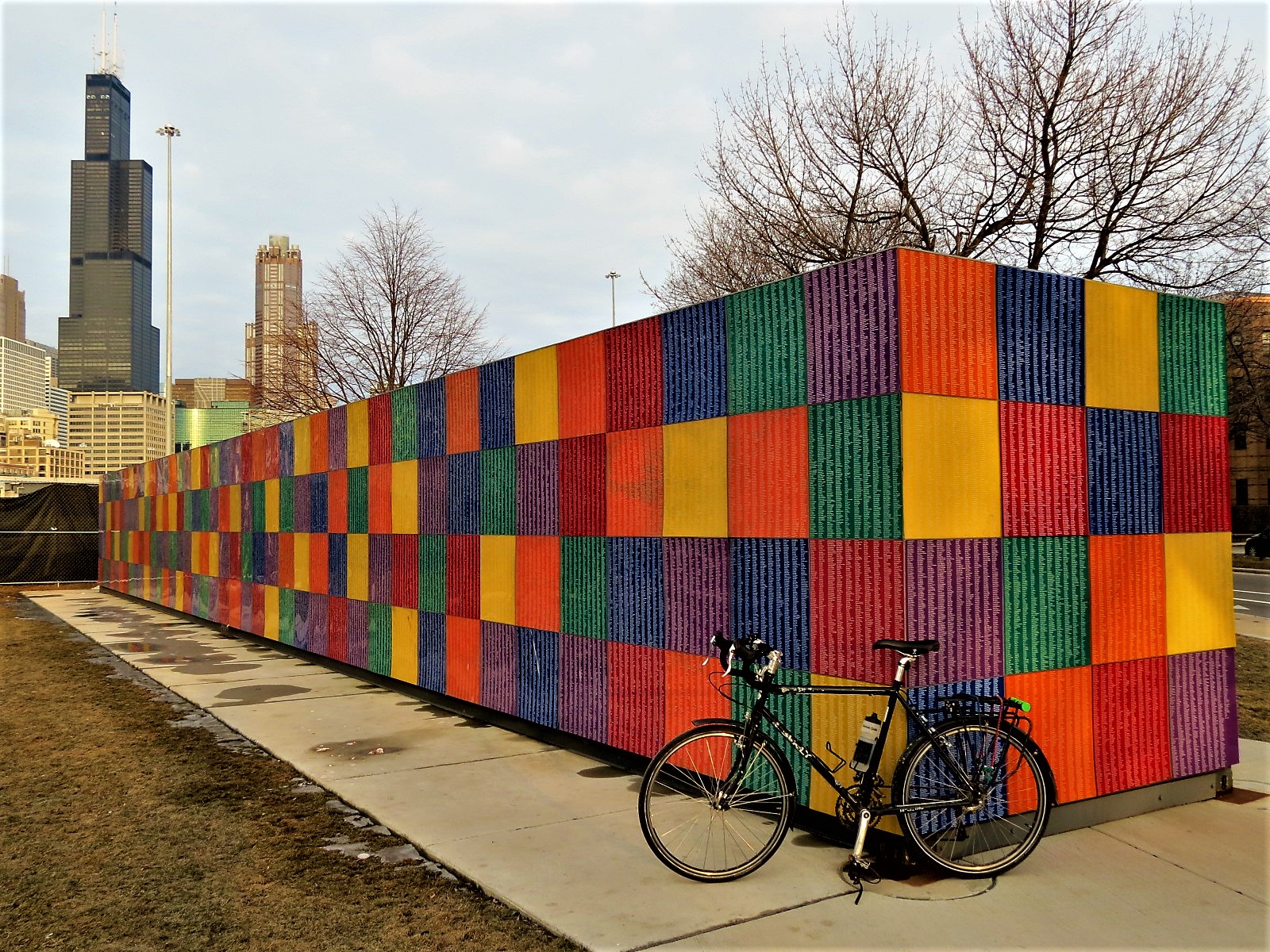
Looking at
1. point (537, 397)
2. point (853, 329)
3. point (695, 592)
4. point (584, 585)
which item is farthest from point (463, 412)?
point (853, 329)

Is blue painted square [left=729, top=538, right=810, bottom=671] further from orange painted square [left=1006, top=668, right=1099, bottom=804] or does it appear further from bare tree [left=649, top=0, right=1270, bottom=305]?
bare tree [left=649, top=0, right=1270, bottom=305]

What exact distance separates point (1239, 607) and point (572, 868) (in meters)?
17.6

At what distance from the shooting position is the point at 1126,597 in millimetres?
5195

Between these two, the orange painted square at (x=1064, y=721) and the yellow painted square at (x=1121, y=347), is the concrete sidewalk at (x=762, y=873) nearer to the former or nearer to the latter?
the orange painted square at (x=1064, y=721)

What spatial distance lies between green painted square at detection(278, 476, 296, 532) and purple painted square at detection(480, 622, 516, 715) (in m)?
5.70

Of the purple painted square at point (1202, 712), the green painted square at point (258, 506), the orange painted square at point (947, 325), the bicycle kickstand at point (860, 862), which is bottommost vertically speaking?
the bicycle kickstand at point (860, 862)

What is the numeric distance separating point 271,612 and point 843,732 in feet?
36.4

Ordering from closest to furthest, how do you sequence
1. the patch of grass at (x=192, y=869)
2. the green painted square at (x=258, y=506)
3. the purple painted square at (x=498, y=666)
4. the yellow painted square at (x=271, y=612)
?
1. the patch of grass at (x=192, y=869)
2. the purple painted square at (x=498, y=666)
3. the yellow painted square at (x=271, y=612)
4. the green painted square at (x=258, y=506)

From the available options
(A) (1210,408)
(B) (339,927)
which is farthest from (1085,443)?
(B) (339,927)

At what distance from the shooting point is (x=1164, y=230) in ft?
35.4

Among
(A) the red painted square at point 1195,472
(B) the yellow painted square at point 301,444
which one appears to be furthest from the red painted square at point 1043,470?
(B) the yellow painted square at point 301,444

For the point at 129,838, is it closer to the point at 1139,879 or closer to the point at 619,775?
the point at 619,775

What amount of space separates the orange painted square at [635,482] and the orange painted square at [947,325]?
81.2 inches

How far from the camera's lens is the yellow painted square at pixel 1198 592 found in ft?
17.8
